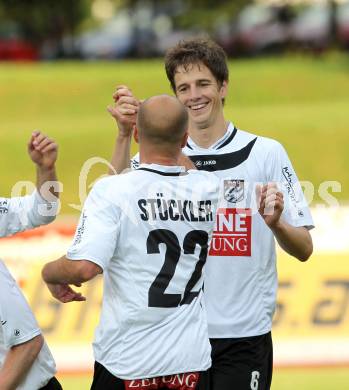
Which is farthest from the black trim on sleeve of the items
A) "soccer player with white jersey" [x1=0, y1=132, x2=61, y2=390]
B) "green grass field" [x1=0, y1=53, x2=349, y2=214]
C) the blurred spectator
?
the blurred spectator

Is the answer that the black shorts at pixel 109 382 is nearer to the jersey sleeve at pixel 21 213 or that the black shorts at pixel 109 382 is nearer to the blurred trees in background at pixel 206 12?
the jersey sleeve at pixel 21 213

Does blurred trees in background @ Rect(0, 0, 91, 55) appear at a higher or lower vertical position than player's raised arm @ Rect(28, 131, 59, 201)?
higher

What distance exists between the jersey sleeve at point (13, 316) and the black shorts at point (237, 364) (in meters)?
1.24

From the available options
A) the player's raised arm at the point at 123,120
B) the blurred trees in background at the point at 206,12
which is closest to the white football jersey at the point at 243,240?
the player's raised arm at the point at 123,120

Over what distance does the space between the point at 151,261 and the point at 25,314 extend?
0.63 metres

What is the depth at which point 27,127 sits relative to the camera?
22094 millimetres

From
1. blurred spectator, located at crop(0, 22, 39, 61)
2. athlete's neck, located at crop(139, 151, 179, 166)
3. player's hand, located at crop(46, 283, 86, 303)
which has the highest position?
blurred spectator, located at crop(0, 22, 39, 61)

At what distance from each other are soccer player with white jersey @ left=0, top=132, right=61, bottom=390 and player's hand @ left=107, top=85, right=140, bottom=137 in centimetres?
49

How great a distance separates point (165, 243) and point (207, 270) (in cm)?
112

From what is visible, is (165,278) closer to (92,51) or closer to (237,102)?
(237,102)

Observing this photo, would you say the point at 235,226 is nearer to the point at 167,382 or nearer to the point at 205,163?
the point at 205,163

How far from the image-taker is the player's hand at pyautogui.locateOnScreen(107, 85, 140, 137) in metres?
5.50

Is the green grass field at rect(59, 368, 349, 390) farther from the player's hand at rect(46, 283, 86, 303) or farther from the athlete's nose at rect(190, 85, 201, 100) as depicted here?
the player's hand at rect(46, 283, 86, 303)

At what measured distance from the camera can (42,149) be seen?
5168 mm
